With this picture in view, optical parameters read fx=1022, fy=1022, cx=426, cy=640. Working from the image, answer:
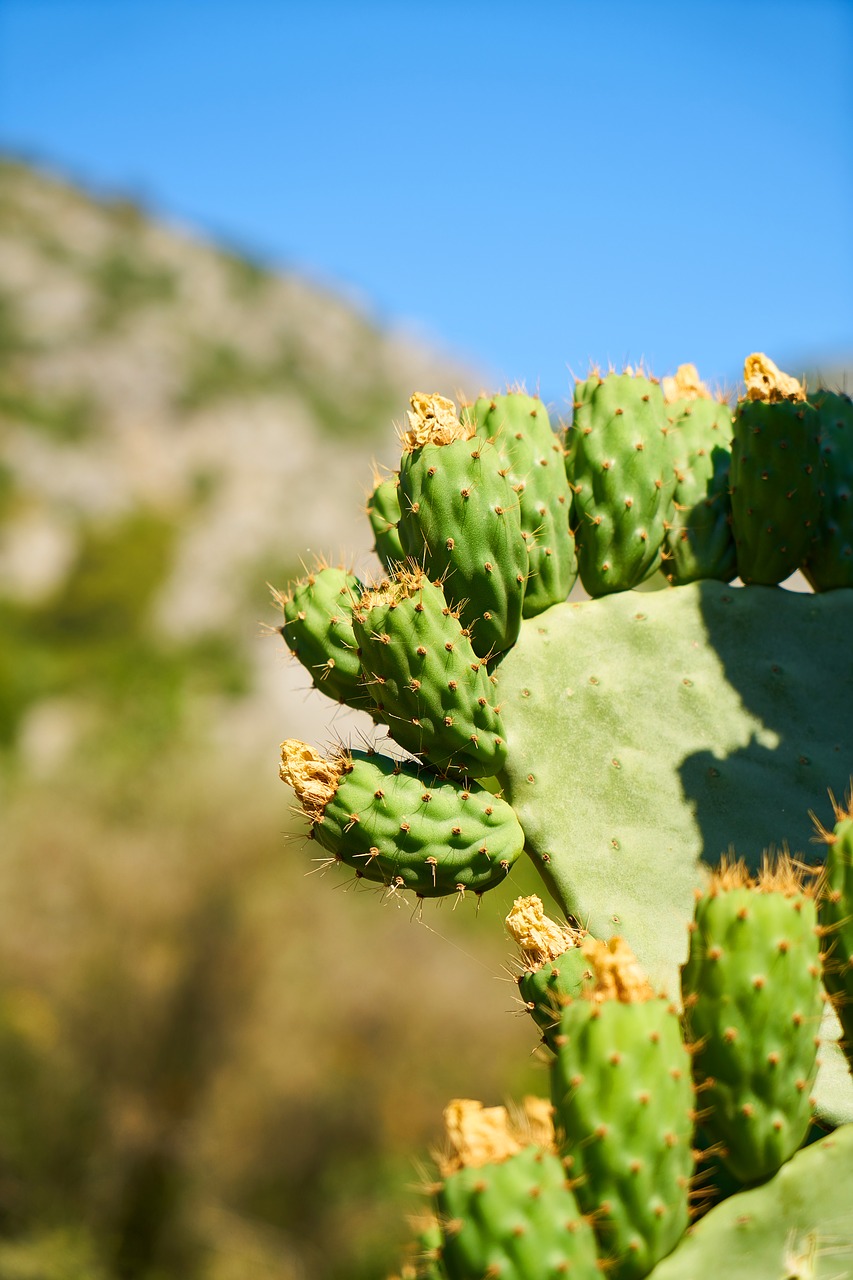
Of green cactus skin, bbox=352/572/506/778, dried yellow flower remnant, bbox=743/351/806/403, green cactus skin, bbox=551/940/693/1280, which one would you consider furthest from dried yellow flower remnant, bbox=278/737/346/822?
dried yellow flower remnant, bbox=743/351/806/403

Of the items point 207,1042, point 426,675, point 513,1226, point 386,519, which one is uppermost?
point 386,519

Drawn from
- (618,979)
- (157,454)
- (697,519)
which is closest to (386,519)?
(697,519)

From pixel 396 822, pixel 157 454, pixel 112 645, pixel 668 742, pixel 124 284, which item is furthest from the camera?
pixel 124 284

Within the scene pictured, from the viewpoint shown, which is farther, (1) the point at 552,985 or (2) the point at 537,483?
(2) the point at 537,483

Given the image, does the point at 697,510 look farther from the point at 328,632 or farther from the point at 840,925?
the point at 840,925

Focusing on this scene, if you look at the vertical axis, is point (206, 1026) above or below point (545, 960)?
below

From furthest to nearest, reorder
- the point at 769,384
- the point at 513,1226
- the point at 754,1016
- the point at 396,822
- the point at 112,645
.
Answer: the point at 112,645
the point at 769,384
the point at 396,822
the point at 754,1016
the point at 513,1226

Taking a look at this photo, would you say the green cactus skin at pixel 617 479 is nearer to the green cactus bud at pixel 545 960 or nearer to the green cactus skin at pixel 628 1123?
the green cactus bud at pixel 545 960
